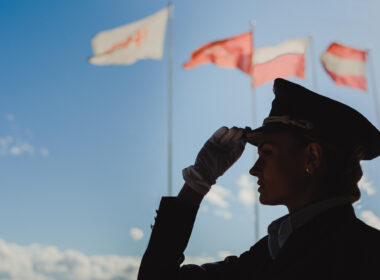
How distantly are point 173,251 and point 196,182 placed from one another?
313 mm

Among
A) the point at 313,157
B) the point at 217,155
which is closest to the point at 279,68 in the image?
the point at 217,155

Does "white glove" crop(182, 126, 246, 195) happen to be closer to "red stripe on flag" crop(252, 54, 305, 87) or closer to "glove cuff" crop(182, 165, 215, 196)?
"glove cuff" crop(182, 165, 215, 196)

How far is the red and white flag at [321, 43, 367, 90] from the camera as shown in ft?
38.1

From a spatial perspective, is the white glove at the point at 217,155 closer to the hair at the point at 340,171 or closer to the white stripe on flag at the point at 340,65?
the hair at the point at 340,171

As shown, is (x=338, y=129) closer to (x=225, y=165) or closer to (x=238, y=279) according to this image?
(x=225, y=165)

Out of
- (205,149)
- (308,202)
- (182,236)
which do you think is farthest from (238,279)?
(205,149)

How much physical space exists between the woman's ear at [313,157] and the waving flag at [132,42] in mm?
8778

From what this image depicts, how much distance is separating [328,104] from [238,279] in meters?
0.83

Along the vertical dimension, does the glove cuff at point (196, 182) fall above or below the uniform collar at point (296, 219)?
above

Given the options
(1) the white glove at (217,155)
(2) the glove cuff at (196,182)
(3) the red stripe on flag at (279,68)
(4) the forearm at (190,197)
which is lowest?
(4) the forearm at (190,197)

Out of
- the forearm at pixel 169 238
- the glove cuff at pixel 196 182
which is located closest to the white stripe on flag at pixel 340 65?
the glove cuff at pixel 196 182

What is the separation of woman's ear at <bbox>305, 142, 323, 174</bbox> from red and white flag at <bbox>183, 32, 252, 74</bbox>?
8604mm

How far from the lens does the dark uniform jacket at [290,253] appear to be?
1.41m

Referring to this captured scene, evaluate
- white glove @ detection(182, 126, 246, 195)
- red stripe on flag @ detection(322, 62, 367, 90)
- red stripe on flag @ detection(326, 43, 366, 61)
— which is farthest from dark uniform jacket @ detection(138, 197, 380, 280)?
red stripe on flag @ detection(326, 43, 366, 61)
